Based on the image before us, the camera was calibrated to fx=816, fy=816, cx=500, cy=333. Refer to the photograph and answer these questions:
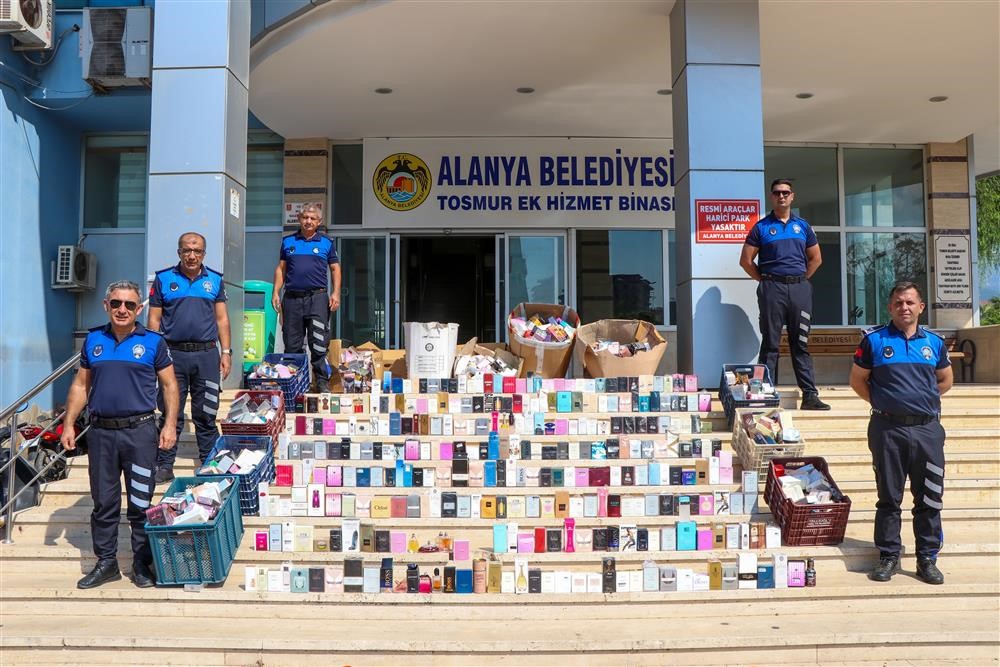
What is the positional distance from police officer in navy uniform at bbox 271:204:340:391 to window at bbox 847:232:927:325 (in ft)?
27.4

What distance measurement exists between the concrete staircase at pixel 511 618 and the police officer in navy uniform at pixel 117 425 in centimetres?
21

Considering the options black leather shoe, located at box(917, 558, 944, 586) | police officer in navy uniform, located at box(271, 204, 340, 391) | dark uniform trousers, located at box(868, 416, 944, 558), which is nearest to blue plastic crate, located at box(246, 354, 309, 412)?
police officer in navy uniform, located at box(271, 204, 340, 391)

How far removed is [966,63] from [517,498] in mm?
7601

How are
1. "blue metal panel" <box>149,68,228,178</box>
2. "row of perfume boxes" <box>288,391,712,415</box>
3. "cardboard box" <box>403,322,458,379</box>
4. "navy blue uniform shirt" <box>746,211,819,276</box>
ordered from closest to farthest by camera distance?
"row of perfume boxes" <box>288,391,712,415</box> → "navy blue uniform shirt" <box>746,211,819,276</box> → "blue metal panel" <box>149,68,228,178</box> → "cardboard box" <box>403,322,458,379</box>

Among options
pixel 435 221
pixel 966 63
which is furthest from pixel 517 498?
pixel 966 63

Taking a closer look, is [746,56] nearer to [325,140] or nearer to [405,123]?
[405,123]

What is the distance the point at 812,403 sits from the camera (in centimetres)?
668

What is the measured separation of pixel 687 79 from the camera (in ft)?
25.2

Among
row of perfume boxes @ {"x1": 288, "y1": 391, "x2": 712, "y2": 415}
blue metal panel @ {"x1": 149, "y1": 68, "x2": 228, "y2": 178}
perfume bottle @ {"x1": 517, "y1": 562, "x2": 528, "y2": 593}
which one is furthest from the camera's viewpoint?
blue metal panel @ {"x1": 149, "y1": 68, "x2": 228, "y2": 178}

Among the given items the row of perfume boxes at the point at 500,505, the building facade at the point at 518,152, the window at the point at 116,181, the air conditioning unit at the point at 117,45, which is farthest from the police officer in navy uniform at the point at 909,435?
the window at the point at 116,181

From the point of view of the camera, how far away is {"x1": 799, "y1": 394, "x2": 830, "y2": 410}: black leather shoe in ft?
21.8

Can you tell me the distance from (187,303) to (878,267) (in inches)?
402

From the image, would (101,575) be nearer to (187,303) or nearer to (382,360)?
(187,303)

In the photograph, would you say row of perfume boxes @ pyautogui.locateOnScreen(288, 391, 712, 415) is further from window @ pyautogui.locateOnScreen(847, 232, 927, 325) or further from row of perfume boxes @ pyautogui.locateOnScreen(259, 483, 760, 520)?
window @ pyautogui.locateOnScreen(847, 232, 927, 325)
